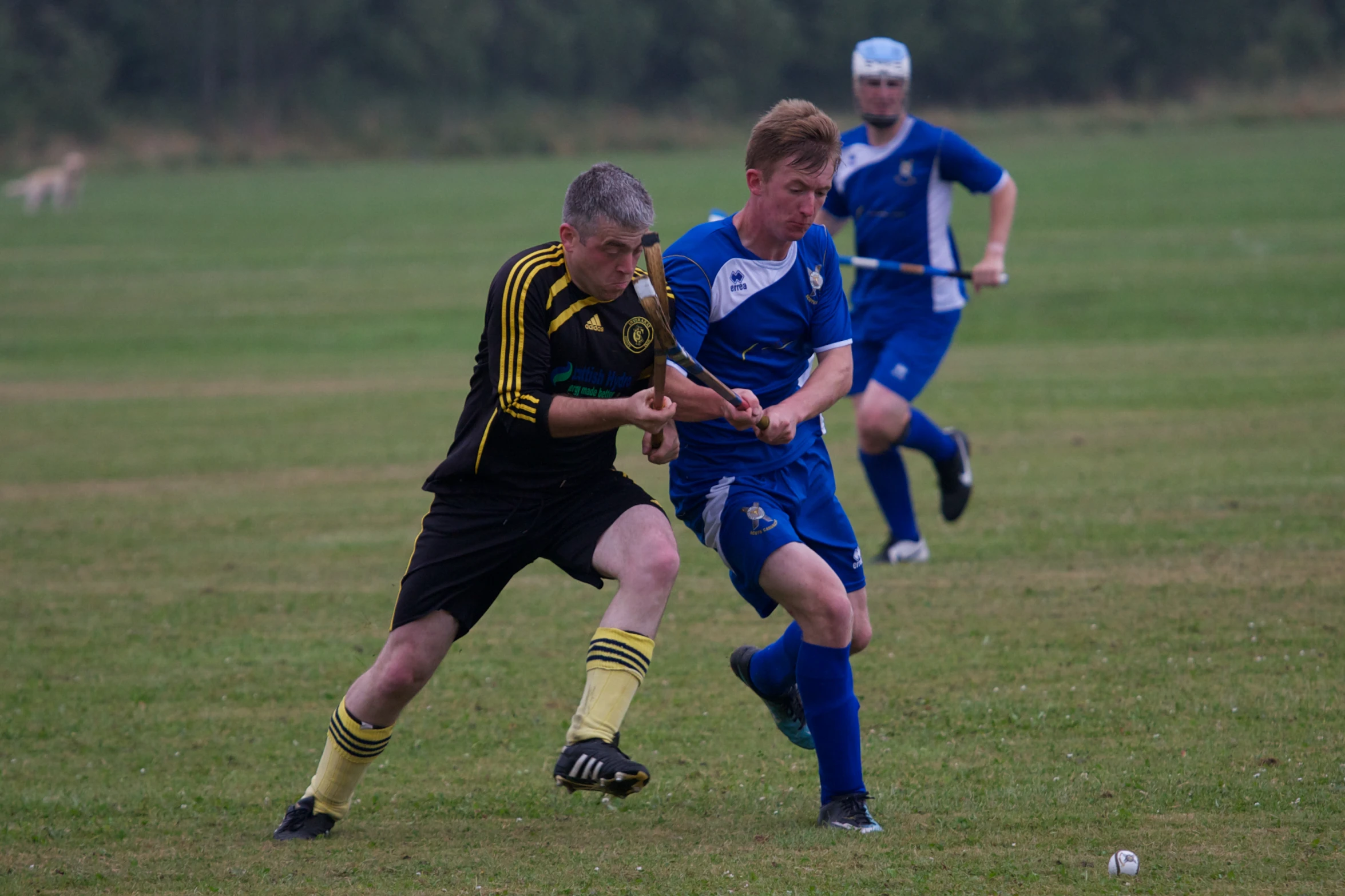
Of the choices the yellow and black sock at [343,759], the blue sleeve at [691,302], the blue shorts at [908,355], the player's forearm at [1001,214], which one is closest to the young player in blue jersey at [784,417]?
the blue sleeve at [691,302]

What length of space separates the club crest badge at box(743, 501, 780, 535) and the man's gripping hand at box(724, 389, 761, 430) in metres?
0.25

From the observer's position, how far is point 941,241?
28.0 ft

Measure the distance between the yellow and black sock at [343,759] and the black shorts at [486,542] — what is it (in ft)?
1.15

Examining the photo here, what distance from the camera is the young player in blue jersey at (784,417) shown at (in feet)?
15.6

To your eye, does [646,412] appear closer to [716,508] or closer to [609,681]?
[716,508]

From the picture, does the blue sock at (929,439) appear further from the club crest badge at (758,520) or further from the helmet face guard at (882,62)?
the club crest badge at (758,520)

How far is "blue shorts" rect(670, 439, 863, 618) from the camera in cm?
478

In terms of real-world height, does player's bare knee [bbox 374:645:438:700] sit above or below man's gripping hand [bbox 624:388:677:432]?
below

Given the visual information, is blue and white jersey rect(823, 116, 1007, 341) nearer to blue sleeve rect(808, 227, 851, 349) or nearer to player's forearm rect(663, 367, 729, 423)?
blue sleeve rect(808, 227, 851, 349)

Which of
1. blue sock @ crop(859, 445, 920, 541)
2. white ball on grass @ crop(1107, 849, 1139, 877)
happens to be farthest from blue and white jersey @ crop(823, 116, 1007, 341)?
white ball on grass @ crop(1107, 849, 1139, 877)

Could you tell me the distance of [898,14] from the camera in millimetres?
64875

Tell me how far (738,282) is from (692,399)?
425 mm

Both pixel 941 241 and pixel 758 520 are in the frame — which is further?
pixel 941 241

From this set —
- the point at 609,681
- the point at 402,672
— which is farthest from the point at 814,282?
the point at 402,672
